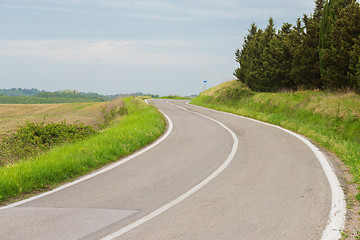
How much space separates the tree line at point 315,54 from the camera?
20.1 m

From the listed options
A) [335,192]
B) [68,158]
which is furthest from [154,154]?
[335,192]

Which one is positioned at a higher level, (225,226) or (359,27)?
(359,27)

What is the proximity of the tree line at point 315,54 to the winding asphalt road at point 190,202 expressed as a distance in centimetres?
1274

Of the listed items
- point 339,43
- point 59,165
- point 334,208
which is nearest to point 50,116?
point 339,43

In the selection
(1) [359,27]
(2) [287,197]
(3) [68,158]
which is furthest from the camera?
(1) [359,27]

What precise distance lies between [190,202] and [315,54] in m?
22.6

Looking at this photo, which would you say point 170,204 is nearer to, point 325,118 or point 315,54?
point 325,118

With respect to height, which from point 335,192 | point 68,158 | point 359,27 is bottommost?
point 335,192

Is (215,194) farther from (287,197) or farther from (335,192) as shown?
(335,192)

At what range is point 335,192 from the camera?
6.56 metres

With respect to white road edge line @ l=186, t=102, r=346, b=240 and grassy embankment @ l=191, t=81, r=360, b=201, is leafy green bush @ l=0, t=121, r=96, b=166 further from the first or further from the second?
grassy embankment @ l=191, t=81, r=360, b=201

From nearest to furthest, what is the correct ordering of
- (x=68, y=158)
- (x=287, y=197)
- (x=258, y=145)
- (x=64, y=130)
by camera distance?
(x=287, y=197) → (x=68, y=158) → (x=258, y=145) → (x=64, y=130)

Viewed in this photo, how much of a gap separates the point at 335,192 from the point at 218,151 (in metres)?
4.74

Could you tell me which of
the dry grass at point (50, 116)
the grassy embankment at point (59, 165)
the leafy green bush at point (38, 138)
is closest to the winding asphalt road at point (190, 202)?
the grassy embankment at point (59, 165)
